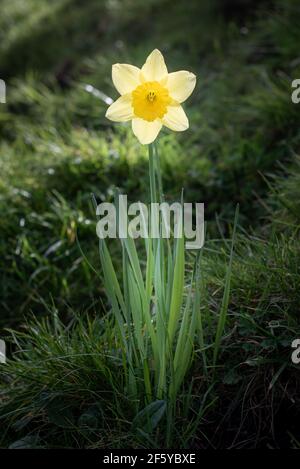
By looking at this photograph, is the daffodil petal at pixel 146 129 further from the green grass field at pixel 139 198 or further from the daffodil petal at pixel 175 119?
the green grass field at pixel 139 198

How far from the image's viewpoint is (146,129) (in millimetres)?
1326

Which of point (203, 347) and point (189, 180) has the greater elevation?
point (189, 180)

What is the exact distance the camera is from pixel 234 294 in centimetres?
166

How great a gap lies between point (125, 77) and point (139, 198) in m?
1.20

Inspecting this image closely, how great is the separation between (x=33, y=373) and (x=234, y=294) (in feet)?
1.94

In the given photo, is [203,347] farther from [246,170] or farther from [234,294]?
[246,170]

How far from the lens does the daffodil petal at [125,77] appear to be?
1.33 metres

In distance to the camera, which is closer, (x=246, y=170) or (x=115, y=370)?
(x=115, y=370)

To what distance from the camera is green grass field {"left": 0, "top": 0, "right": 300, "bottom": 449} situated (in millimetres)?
1488

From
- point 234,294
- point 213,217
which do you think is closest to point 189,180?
point 213,217

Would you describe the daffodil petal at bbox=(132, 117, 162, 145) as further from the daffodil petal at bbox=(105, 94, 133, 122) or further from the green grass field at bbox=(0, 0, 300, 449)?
the green grass field at bbox=(0, 0, 300, 449)

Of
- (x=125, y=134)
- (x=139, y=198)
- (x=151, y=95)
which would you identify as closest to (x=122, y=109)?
(x=151, y=95)

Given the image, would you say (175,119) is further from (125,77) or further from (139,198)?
Answer: (139,198)

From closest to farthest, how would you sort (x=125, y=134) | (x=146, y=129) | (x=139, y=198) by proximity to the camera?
(x=146, y=129), (x=139, y=198), (x=125, y=134)
